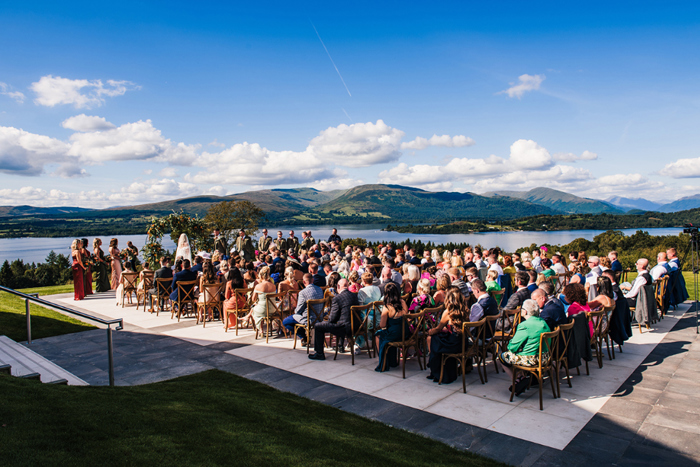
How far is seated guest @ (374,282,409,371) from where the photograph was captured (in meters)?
5.78

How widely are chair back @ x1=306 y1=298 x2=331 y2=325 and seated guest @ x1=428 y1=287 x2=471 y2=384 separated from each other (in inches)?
81.8


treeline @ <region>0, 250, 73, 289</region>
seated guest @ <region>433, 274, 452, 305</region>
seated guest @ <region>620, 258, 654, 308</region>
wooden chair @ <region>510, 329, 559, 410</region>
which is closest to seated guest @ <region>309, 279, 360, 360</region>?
seated guest @ <region>433, 274, 452, 305</region>

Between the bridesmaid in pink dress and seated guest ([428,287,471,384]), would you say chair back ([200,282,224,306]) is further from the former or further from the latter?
the bridesmaid in pink dress

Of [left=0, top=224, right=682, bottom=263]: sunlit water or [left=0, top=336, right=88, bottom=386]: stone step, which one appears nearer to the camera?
[left=0, top=336, right=88, bottom=386]: stone step

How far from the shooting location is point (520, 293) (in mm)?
6316

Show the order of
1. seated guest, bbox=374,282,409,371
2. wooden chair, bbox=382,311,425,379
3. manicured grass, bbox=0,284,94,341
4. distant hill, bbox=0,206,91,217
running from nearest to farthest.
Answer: wooden chair, bbox=382,311,425,379 < seated guest, bbox=374,282,409,371 < manicured grass, bbox=0,284,94,341 < distant hill, bbox=0,206,91,217

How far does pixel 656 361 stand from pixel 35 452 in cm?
753

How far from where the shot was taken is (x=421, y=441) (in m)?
3.73

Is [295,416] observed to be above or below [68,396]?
below

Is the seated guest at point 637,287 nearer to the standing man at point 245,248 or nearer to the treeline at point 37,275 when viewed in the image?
the standing man at point 245,248

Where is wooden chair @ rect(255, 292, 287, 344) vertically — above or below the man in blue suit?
below

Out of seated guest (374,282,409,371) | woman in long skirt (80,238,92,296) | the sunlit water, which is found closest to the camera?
seated guest (374,282,409,371)

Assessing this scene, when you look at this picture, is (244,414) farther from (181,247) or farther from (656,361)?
(181,247)

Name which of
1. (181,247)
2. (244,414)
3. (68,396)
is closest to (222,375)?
(244,414)
